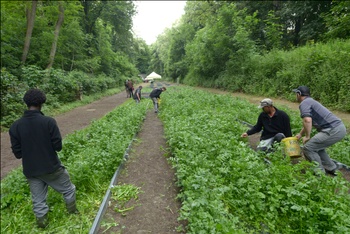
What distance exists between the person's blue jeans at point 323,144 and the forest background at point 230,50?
546cm

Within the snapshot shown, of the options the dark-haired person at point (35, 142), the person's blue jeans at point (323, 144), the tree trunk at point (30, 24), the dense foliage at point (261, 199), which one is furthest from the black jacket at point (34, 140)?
the tree trunk at point (30, 24)

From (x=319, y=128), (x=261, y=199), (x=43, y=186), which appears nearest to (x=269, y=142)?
(x=319, y=128)

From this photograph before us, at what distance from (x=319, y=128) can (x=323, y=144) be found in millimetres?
337

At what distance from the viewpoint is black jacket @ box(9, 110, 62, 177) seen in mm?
3385

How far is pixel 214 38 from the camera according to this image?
22.2m

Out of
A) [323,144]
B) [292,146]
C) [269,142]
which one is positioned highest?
[323,144]

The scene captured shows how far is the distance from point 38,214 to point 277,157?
448cm

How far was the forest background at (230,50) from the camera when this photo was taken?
1088 centimetres

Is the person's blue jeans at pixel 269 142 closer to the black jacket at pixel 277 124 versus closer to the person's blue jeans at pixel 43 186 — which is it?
the black jacket at pixel 277 124

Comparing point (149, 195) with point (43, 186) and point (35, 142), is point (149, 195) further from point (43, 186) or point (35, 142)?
point (35, 142)

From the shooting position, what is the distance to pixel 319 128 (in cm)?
430

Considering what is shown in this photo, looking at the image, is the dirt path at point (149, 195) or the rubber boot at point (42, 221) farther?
the rubber boot at point (42, 221)

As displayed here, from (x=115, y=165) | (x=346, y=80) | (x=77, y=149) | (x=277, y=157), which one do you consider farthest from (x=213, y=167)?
(x=346, y=80)

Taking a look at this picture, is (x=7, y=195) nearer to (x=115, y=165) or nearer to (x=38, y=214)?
(x=38, y=214)
